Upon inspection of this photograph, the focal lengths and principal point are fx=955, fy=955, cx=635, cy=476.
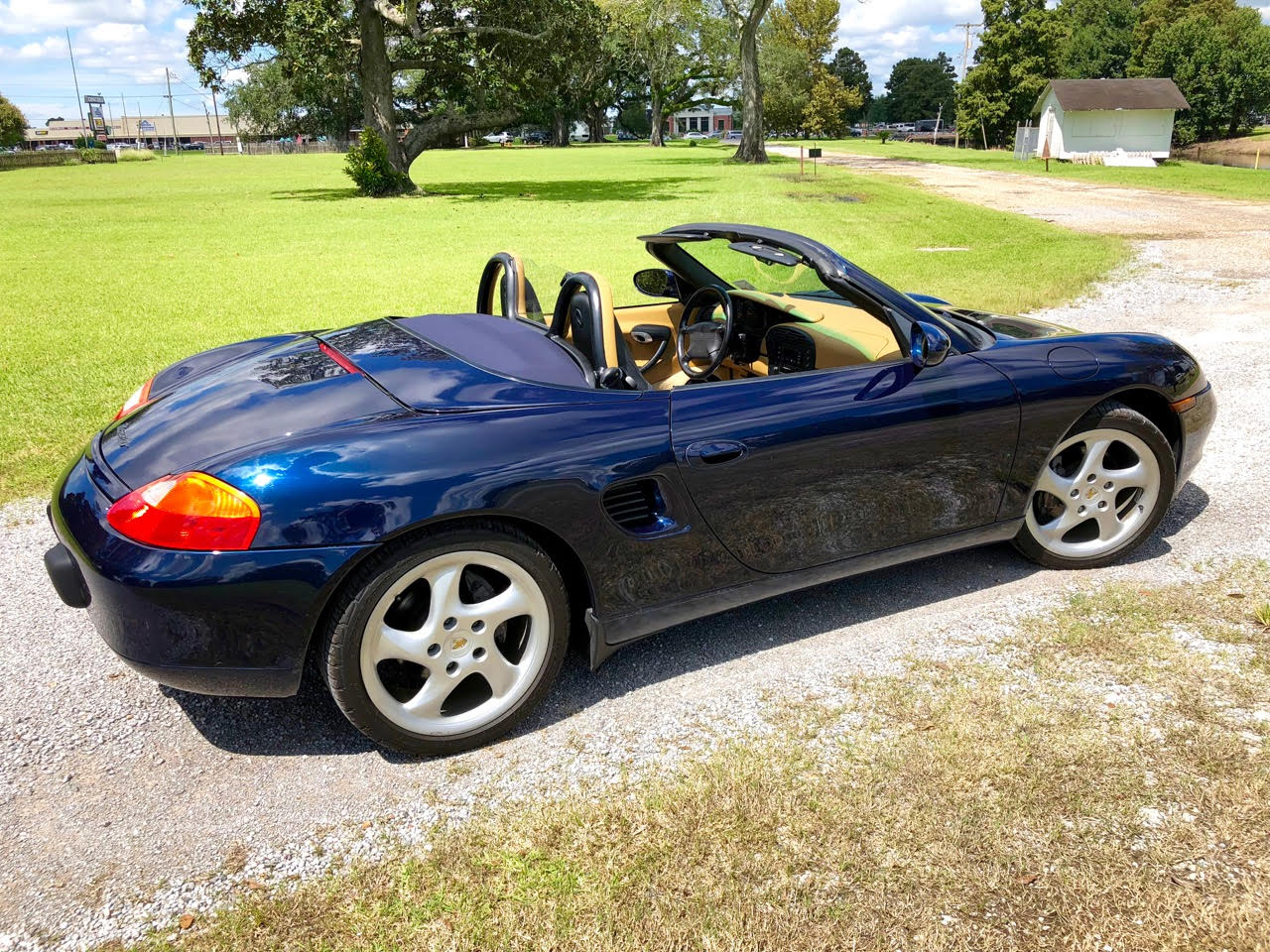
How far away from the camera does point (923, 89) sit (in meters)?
122

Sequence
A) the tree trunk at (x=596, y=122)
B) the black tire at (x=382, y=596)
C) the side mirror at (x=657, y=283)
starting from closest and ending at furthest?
the black tire at (x=382, y=596), the side mirror at (x=657, y=283), the tree trunk at (x=596, y=122)

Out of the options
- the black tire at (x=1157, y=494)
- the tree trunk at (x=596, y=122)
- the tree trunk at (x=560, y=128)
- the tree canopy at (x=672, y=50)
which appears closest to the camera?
the black tire at (x=1157, y=494)

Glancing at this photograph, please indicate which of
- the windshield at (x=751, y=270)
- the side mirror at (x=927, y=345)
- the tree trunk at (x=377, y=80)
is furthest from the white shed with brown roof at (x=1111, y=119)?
the side mirror at (x=927, y=345)

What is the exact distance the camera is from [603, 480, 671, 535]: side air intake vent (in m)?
2.75

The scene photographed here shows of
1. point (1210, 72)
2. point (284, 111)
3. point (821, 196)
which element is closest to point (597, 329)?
point (821, 196)

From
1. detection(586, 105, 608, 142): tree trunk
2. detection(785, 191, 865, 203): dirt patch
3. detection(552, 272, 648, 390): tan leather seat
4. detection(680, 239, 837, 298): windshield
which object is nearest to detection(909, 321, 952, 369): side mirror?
detection(680, 239, 837, 298): windshield

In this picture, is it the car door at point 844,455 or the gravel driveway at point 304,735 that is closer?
the gravel driveway at point 304,735

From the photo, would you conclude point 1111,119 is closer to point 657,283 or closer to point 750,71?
point 750,71

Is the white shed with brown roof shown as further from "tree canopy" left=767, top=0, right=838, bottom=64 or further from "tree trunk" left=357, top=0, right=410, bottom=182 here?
"tree canopy" left=767, top=0, right=838, bottom=64

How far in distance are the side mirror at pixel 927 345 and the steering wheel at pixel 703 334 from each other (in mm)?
646

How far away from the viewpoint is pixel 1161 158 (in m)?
44.5

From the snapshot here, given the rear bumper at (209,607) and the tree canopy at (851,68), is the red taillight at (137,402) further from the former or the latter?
the tree canopy at (851,68)

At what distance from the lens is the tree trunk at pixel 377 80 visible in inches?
958

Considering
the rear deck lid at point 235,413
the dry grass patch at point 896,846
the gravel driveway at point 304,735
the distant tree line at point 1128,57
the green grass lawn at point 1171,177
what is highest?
the distant tree line at point 1128,57
